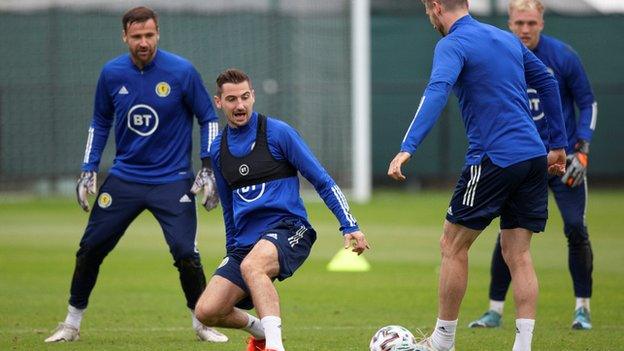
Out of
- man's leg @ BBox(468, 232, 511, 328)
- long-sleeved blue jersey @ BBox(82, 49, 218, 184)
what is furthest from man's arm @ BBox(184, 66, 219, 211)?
man's leg @ BBox(468, 232, 511, 328)

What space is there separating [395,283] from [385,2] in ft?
49.0

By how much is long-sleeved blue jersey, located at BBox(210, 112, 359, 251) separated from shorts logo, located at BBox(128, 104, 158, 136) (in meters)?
1.48

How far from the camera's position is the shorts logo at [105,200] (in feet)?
29.5

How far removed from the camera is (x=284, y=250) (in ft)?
24.2

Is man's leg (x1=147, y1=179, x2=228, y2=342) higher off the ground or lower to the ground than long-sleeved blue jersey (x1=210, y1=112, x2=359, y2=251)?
lower

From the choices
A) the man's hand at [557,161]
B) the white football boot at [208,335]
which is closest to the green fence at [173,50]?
the white football boot at [208,335]

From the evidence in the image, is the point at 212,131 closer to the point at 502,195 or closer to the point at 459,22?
the point at 459,22

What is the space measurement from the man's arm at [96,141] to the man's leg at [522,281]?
3.26 m

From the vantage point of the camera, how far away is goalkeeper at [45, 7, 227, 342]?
8.93 meters

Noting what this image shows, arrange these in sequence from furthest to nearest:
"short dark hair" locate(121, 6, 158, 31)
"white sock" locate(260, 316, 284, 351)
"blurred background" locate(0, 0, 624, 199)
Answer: "blurred background" locate(0, 0, 624, 199)
"short dark hair" locate(121, 6, 158, 31)
"white sock" locate(260, 316, 284, 351)

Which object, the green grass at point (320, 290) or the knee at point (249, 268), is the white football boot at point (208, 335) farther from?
the knee at point (249, 268)

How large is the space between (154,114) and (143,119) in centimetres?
9

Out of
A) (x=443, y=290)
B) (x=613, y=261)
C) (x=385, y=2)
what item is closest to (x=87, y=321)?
(x=443, y=290)

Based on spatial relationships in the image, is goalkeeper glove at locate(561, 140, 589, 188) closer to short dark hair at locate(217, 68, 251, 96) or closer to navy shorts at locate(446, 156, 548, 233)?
navy shorts at locate(446, 156, 548, 233)
